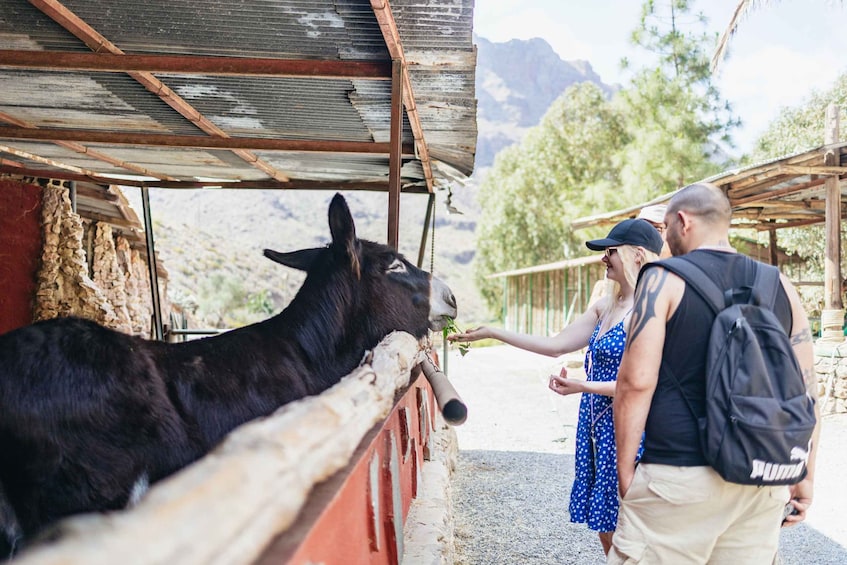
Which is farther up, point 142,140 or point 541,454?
point 142,140

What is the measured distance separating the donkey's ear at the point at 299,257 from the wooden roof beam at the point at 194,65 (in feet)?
→ 4.50

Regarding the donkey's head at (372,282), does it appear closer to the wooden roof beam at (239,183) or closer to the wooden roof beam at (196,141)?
the wooden roof beam at (196,141)

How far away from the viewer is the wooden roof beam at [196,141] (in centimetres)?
644

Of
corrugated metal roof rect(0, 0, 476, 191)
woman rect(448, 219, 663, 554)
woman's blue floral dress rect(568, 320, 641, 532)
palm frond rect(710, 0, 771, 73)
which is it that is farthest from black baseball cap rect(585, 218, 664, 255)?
palm frond rect(710, 0, 771, 73)

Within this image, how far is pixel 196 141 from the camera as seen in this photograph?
21.6 feet

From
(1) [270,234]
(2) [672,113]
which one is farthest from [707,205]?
(1) [270,234]

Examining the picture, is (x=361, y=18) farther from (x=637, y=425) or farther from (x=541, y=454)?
(x=541, y=454)

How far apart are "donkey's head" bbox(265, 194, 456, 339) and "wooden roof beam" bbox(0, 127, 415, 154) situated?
269 centimetres

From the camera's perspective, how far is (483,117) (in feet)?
450

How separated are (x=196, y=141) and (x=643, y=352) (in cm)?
546

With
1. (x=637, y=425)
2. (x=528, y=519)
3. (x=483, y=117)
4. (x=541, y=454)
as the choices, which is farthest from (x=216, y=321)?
(x=483, y=117)

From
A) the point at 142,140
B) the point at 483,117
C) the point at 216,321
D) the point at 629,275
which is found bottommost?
the point at 216,321

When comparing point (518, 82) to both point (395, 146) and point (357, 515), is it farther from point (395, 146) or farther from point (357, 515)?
point (357, 515)

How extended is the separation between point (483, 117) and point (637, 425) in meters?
139
